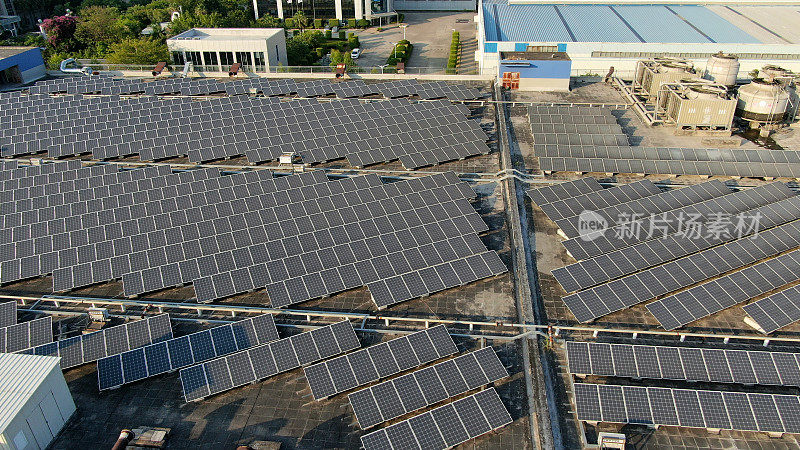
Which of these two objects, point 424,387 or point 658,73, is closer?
point 424,387

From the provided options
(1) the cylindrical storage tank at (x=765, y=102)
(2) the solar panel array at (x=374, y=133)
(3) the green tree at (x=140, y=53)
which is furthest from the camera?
(3) the green tree at (x=140, y=53)

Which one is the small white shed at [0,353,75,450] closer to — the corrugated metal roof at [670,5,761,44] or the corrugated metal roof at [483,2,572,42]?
the corrugated metal roof at [483,2,572,42]

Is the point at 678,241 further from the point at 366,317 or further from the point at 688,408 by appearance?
the point at 366,317

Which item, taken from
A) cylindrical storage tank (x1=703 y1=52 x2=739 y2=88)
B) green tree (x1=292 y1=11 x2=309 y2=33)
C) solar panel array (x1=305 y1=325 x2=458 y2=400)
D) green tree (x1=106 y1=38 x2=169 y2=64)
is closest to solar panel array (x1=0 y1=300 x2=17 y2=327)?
solar panel array (x1=305 y1=325 x2=458 y2=400)

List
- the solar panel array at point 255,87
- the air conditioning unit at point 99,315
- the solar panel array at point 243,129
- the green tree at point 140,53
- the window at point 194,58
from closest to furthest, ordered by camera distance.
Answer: the air conditioning unit at point 99,315 → the solar panel array at point 243,129 → the solar panel array at point 255,87 → the green tree at point 140,53 → the window at point 194,58

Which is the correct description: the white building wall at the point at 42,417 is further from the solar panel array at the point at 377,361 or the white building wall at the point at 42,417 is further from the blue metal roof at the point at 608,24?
the blue metal roof at the point at 608,24

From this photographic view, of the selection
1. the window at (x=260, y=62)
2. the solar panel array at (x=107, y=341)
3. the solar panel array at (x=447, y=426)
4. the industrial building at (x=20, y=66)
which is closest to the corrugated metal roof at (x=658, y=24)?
the window at (x=260, y=62)

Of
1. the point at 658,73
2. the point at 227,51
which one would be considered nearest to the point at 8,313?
the point at 227,51
